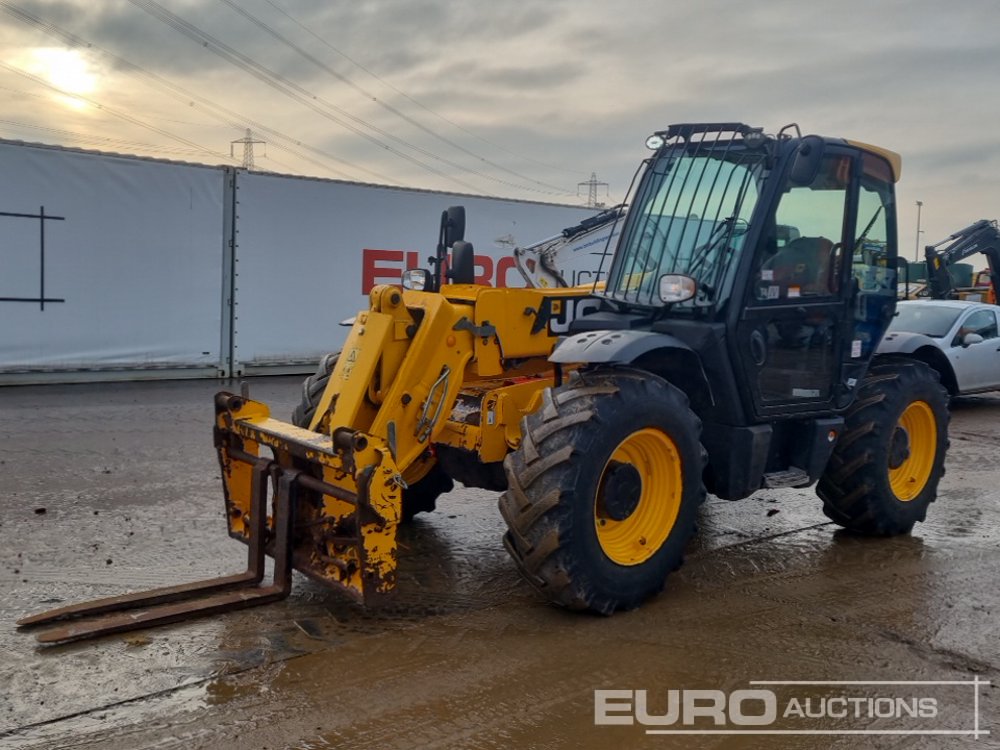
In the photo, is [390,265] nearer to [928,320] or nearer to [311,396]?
[928,320]

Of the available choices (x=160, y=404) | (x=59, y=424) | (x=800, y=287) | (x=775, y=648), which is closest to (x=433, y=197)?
(x=160, y=404)

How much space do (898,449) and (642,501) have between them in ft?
7.56

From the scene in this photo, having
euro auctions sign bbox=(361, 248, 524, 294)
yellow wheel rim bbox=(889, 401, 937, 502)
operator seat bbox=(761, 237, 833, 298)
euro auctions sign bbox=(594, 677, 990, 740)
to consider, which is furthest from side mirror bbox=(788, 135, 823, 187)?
euro auctions sign bbox=(361, 248, 524, 294)

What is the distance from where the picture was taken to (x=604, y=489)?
4586mm

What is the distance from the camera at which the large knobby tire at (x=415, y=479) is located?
18.9ft

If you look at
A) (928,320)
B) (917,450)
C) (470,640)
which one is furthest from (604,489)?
(928,320)

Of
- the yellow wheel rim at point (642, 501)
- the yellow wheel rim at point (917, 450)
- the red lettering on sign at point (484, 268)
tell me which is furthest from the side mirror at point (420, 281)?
the red lettering on sign at point (484, 268)

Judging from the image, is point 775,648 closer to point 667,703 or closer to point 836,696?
point 836,696

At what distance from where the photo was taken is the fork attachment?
4.21 m

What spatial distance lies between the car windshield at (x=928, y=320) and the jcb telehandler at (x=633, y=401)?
21.3 feet

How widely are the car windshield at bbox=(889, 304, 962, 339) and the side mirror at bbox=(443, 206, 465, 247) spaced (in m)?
8.09

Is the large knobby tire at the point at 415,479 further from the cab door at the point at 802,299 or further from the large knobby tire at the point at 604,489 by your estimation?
the cab door at the point at 802,299

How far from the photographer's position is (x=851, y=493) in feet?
19.6

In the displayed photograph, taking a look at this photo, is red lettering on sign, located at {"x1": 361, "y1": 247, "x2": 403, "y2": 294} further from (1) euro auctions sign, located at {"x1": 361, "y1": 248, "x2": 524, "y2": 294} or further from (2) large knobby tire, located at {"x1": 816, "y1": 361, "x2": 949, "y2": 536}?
(2) large knobby tire, located at {"x1": 816, "y1": 361, "x2": 949, "y2": 536}
